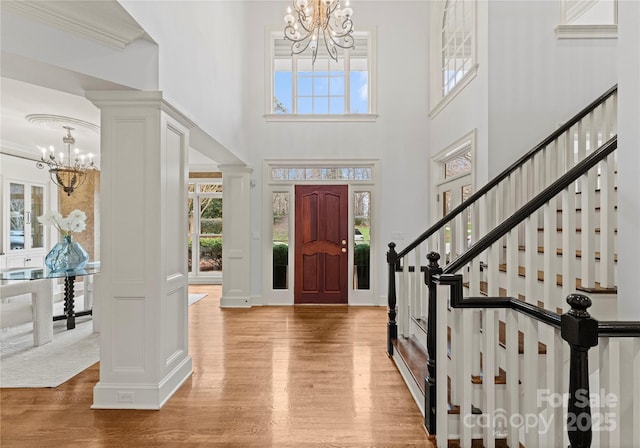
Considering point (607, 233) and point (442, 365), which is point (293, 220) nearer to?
point (442, 365)

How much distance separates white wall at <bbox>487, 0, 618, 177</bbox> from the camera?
3.48 m

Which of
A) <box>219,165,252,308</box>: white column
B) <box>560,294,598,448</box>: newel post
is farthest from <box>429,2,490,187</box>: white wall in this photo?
<box>219,165,252,308</box>: white column

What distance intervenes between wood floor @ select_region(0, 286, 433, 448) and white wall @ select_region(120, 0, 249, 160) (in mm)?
2324

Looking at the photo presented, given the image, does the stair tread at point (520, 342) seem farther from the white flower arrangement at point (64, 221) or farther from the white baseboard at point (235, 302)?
the white flower arrangement at point (64, 221)

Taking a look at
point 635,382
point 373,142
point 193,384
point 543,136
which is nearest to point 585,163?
point 635,382

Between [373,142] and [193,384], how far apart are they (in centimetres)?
439

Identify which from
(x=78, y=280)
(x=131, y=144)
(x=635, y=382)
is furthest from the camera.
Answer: (x=78, y=280)

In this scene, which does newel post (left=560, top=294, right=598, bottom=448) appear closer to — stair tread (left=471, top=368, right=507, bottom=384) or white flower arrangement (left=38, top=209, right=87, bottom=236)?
stair tread (left=471, top=368, right=507, bottom=384)

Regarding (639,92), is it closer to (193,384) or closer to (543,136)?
(543,136)

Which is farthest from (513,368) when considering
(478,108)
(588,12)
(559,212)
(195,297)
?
(195,297)

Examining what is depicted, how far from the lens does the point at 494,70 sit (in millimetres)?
3508

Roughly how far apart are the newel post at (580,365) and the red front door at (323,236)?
4570 mm

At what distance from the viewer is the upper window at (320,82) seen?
5.79 meters

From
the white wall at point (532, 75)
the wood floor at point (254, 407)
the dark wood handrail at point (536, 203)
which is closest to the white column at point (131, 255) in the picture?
the wood floor at point (254, 407)
